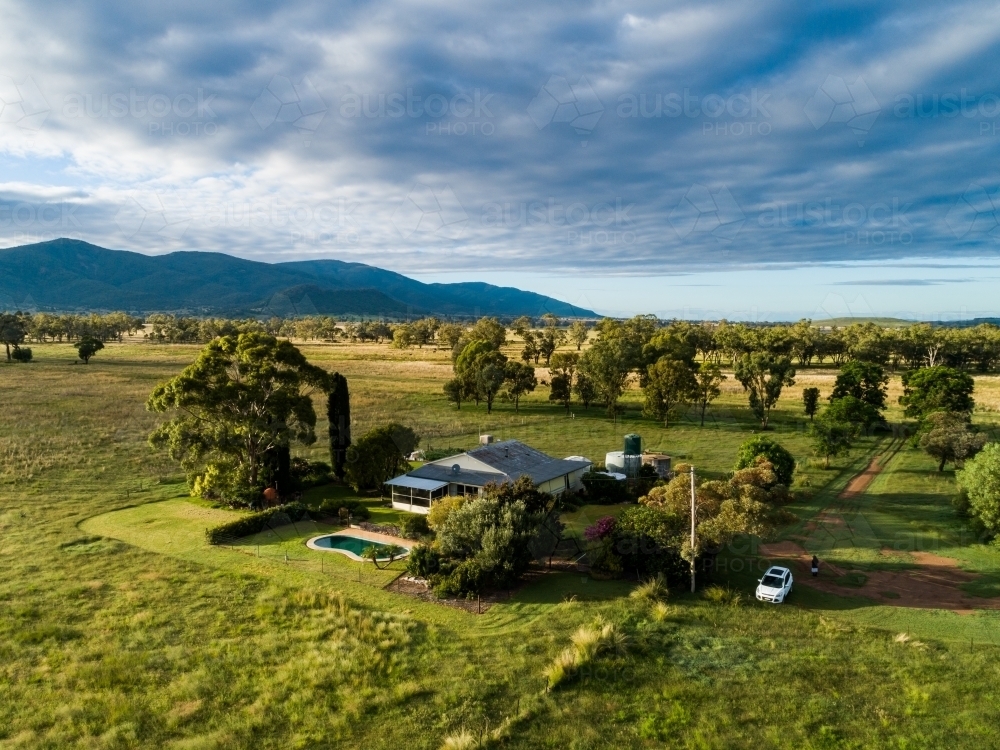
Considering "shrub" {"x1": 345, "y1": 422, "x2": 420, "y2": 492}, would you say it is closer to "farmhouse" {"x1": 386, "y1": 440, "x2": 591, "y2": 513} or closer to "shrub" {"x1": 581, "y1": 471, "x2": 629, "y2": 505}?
"farmhouse" {"x1": 386, "y1": 440, "x2": 591, "y2": 513}

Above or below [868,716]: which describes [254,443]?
above

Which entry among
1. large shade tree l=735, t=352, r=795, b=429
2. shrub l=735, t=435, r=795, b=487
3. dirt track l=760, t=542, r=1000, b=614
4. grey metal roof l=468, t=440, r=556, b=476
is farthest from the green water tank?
large shade tree l=735, t=352, r=795, b=429

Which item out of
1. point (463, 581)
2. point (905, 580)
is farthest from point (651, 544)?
point (905, 580)

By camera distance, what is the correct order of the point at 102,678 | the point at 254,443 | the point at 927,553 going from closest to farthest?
the point at 102,678 → the point at 927,553 → the point at 254,443

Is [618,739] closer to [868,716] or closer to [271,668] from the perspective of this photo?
[868,716]

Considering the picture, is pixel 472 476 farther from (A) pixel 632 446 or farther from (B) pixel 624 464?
(A) pixel 632 446

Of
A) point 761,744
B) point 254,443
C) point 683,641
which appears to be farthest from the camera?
point 254,443

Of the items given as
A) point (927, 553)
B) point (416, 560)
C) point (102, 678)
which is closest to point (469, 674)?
point (416, 560)
